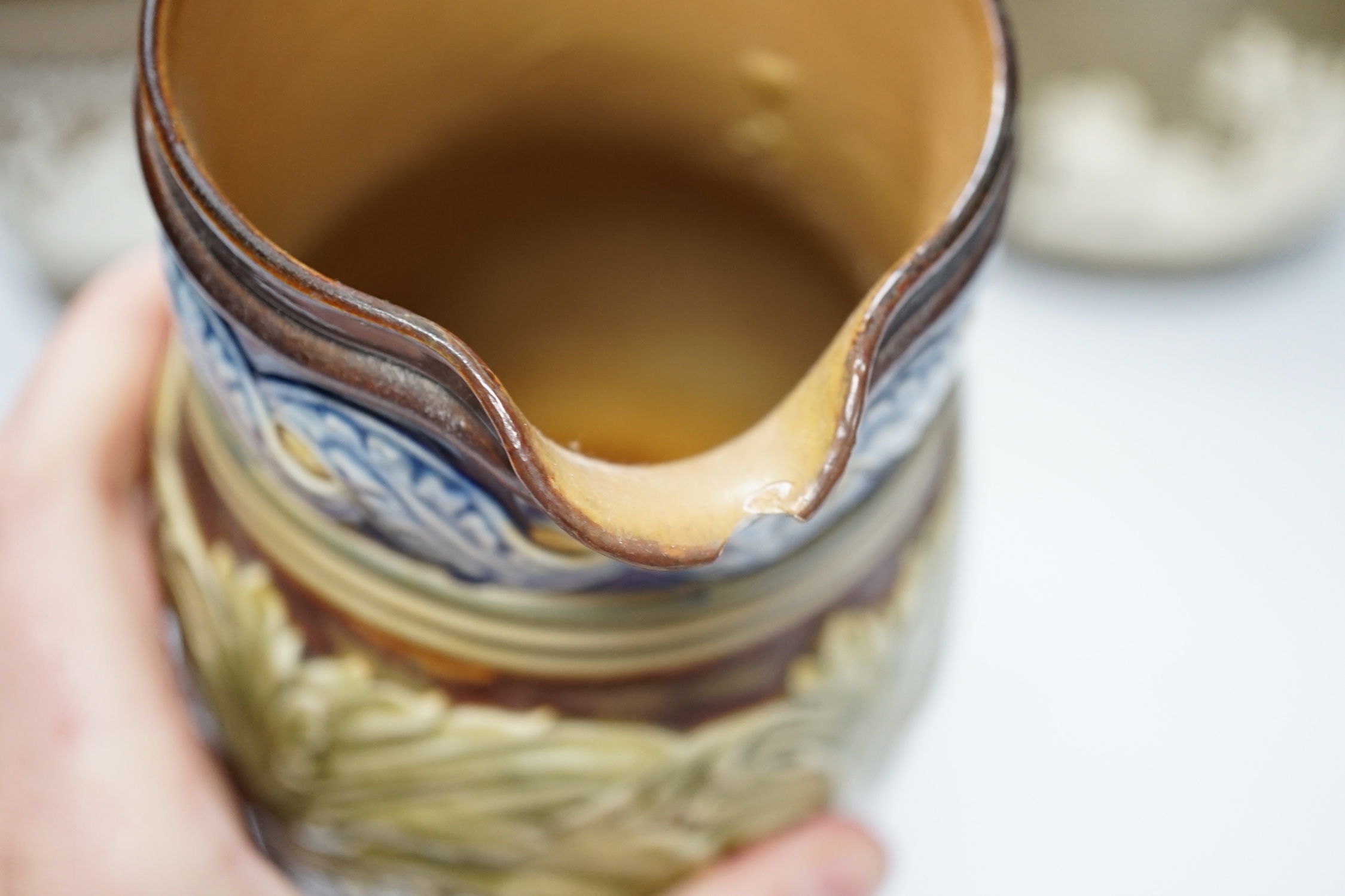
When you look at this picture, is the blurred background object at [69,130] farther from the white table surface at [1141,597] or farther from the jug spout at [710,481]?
the jug spout at [710,481]

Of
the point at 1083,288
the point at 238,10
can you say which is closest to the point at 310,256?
the point at 238,10

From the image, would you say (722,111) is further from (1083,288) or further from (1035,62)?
(1083,288)

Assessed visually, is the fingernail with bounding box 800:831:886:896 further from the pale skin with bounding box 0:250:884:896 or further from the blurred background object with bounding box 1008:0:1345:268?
the blurred background object with bounding box 1008:0:1345:268

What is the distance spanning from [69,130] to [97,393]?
6.1 inches

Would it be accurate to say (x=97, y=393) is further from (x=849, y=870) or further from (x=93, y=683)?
(x=849, y=870)

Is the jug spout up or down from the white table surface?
down

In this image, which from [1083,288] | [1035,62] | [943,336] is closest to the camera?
[943,336]

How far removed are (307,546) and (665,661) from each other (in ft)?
0.26

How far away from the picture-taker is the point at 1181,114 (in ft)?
1.75

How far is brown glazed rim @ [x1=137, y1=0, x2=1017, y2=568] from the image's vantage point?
201 mm

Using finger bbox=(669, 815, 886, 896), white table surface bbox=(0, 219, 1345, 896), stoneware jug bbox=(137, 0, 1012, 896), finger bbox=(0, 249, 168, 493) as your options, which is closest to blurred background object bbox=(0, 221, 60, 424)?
white table surface bbox=(0, 219, 1345, 896)

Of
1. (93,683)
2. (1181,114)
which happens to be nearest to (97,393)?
(93,683)

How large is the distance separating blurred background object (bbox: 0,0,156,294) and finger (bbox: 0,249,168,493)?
45 mm

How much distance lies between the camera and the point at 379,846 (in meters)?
0.30
